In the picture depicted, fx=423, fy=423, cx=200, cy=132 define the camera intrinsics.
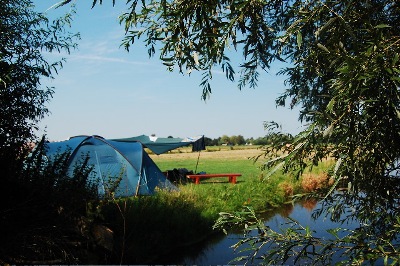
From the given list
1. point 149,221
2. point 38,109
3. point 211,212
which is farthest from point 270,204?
point 38,109

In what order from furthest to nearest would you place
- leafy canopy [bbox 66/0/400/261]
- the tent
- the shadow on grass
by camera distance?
the tent, the shadow on grass, leafy canopy [bbox 66/0/400/261]

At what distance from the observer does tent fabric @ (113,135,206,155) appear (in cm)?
1537

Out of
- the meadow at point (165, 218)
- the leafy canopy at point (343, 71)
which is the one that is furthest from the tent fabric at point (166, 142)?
the leafy canopy at point (343, 71)

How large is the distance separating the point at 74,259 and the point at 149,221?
90.0 inches

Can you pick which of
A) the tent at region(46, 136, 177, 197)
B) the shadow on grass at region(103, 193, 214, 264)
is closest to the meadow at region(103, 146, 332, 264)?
the shadow on grass at region(103, 193, 214, 264)

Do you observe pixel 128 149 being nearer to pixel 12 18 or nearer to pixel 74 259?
pixel 12 18

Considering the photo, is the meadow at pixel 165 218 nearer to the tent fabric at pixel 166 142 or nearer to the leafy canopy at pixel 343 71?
the leafy canopy at pixel 343 71

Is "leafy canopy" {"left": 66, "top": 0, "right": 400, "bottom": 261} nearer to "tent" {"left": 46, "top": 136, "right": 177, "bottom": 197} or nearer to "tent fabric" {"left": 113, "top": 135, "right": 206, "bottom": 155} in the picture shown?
"tent" {"left": 46, "top": 136, "right": 177, "bottom": 197}

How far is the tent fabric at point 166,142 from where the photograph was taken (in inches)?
605

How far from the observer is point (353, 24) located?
3.22 metres

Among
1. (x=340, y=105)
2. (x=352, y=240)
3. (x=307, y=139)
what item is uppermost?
(x=340, y=105)

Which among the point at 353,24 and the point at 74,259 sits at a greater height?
the point at 353,24

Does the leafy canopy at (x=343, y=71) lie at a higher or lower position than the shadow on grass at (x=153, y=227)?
higher

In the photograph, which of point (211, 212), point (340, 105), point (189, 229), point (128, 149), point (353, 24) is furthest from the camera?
point (128, 149)
